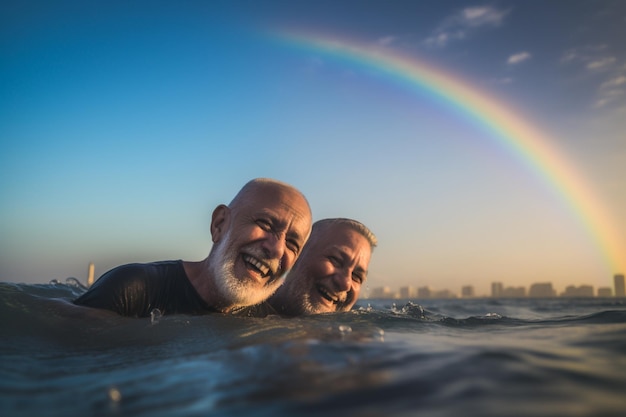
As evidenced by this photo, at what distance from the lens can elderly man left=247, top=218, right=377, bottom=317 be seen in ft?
21.5

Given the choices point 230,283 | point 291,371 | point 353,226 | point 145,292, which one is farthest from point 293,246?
point 291,371

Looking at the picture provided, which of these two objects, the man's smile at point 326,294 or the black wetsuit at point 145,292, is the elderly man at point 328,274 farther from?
the black wetsuit at point 145,292

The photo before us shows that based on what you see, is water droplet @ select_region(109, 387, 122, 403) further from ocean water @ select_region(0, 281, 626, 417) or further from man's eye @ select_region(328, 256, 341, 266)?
man's eye @ select_region(328, 256, 341, 266)

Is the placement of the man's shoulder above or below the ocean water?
above

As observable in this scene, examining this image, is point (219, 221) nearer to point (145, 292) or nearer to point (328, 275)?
point (145, 292)

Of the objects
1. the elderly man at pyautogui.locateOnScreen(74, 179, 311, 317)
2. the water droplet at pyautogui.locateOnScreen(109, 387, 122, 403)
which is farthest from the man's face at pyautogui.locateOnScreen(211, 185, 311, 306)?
the water droplet at pyautogui.locateOnScreen(109, 387, 122, 403)

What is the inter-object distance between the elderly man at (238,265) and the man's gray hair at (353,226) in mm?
1399

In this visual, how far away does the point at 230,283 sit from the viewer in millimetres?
5391

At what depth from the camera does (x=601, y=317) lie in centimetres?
623

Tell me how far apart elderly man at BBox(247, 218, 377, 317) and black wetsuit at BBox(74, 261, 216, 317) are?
1.26 metres

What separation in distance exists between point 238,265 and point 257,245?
1.09 feet

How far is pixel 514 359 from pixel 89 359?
9.57 feet

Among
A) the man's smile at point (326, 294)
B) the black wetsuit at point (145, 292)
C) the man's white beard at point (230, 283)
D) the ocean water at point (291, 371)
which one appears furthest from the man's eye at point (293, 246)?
the ocean water at point (291, 371)

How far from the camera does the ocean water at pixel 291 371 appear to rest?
190 centimetres
